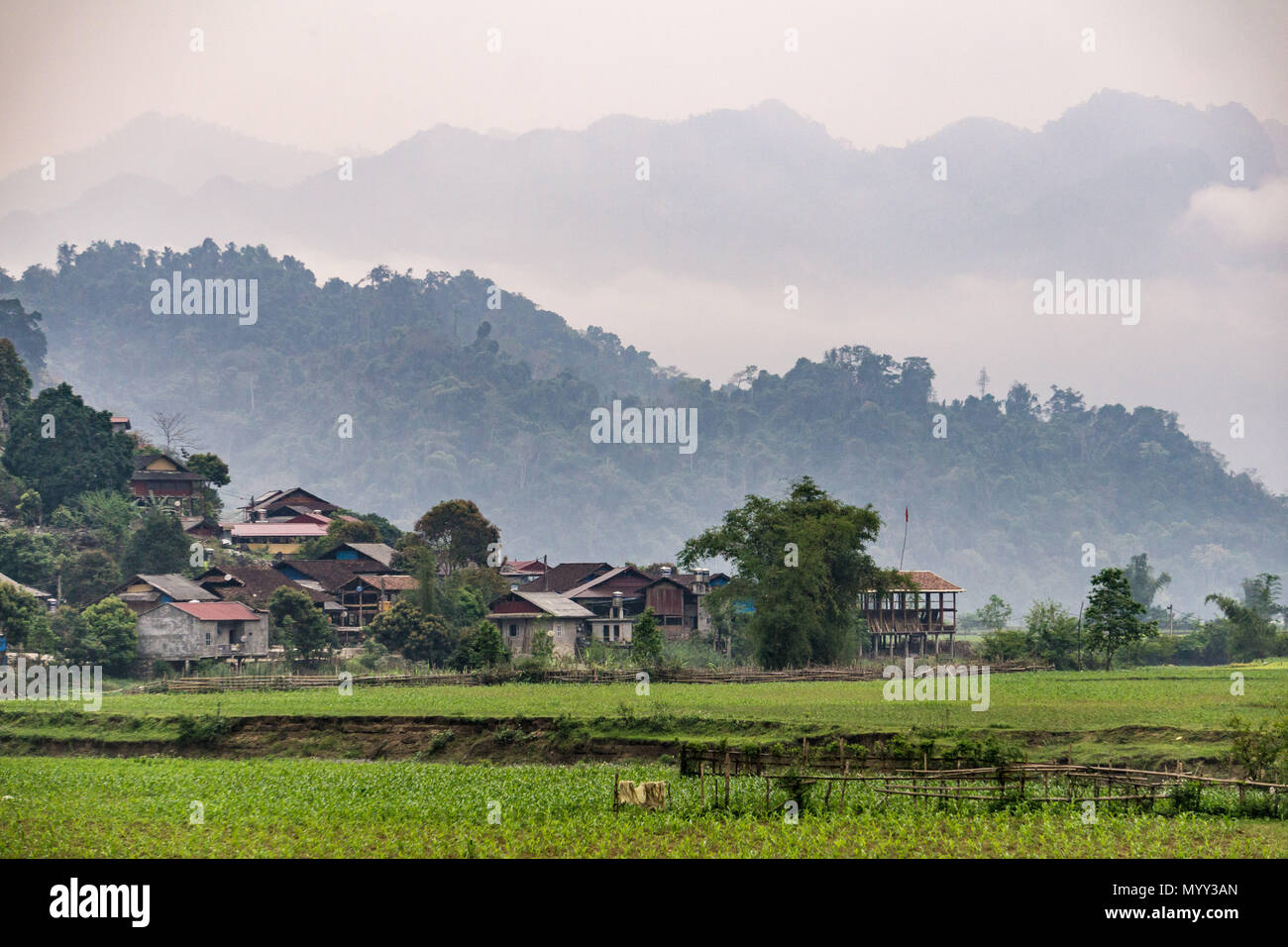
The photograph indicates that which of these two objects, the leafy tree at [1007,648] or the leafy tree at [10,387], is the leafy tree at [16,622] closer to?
the leafy tree at [10,387]

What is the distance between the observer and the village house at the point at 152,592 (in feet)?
190

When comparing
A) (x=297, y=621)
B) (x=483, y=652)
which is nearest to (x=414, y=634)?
(x=297, y=621)

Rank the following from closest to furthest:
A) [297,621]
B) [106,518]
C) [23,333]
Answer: [297,621]
[106,518]
[23,333]

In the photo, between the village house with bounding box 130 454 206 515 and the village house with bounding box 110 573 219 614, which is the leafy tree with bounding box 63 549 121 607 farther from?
the village house with bounding box 130 454 206 515

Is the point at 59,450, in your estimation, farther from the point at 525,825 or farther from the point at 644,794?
the point at 644,794

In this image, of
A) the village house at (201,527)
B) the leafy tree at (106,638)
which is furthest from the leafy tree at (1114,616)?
the village house at (201,527)

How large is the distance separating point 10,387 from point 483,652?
165ft

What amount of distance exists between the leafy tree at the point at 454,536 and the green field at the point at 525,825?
173 ft

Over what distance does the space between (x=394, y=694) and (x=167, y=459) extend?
49.0 m

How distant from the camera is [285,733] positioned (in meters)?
37.6

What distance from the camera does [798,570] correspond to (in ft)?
178

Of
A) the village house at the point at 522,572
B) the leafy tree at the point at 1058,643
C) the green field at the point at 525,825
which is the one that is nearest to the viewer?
the green field at the point at 525,825

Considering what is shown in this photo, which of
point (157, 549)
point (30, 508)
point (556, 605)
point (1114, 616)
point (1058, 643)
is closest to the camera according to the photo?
point (1114, 616)

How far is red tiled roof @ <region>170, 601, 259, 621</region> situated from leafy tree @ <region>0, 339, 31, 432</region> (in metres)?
33.8
